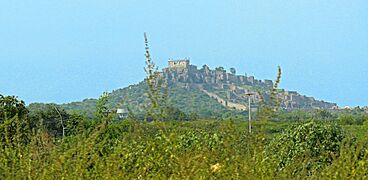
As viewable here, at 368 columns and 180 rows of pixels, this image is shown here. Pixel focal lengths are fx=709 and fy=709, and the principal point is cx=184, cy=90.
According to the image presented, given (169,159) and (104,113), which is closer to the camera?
Answer: (169,159)

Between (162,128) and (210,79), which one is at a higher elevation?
(210,79)

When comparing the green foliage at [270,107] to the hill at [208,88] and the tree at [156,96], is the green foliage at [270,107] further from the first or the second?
the hill at [208,88]

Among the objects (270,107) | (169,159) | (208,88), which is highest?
(208,88)

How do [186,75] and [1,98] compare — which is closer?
[1,98]

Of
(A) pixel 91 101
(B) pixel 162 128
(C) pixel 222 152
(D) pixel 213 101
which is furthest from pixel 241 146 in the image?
(D) pixel 213 101

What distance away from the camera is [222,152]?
396 centimetres

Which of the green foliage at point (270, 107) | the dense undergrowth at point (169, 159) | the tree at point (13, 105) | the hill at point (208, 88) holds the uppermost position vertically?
the hill at point (208, 88)

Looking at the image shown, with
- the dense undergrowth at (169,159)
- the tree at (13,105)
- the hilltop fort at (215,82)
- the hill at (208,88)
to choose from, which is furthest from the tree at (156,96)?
the hilltop fort at (215,82)

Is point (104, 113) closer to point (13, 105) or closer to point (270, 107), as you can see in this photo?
point (270, 107)

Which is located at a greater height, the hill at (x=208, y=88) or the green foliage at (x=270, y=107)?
the hill at (x=208, y=88)

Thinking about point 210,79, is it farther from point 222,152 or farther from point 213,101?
point 222,152

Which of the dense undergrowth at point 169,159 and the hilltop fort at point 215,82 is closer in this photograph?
the dense undergrowth at point 169,159

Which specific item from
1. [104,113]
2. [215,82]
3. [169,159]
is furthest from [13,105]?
[215,82]

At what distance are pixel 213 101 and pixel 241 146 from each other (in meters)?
72.5
